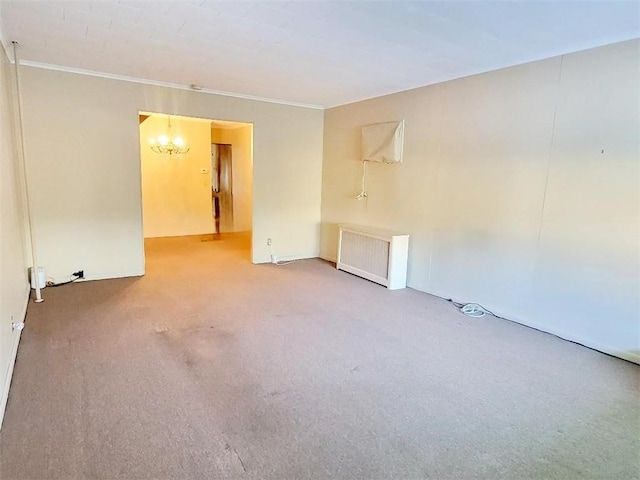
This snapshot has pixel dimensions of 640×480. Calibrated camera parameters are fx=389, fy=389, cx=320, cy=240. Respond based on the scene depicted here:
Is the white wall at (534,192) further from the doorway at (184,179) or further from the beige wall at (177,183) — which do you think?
the beige wall at (177,183)

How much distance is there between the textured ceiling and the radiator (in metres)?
1.78

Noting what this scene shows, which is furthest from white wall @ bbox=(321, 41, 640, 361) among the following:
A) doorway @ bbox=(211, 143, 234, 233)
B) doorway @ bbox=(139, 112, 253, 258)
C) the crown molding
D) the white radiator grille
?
doorway @ bbox=(211, 143, 234, 233)

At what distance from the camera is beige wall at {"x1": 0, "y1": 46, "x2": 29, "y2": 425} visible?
2.35 meters

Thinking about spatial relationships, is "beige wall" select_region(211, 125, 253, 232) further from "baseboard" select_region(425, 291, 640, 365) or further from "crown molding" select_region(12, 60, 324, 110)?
"baseboard" select_region(425, 291, 640, 365)

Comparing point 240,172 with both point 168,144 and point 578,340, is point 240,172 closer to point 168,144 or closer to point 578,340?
point 168,144

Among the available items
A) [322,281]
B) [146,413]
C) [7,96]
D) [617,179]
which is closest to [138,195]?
[7,96]

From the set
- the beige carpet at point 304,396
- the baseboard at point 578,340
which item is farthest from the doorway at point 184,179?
the baseboard at point 578,340

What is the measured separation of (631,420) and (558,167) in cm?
194

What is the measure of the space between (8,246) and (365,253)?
3555mm

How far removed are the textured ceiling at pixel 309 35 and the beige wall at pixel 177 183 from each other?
3482mm

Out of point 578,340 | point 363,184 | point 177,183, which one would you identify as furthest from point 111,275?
point 578,340

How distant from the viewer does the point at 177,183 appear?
7.87 metres

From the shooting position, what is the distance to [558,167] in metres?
3.23

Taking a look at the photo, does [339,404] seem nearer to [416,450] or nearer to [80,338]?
[416,450]
